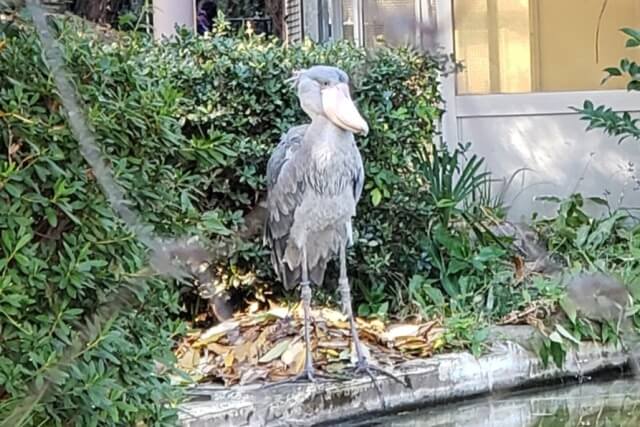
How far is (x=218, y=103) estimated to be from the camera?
15.5 ft

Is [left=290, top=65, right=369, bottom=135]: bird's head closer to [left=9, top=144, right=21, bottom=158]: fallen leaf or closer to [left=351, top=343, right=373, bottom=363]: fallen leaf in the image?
[left=351, top=343, right=373, bottom=363]: fallen leaf

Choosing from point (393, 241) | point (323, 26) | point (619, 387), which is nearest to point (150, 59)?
point (393, 241)

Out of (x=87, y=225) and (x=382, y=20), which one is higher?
(x=382, y=20)

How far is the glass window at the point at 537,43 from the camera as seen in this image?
682 cm

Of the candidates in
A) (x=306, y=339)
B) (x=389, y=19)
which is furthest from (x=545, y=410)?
(x=389, y=19)

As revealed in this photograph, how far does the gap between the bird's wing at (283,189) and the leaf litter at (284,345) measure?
32 centimetres

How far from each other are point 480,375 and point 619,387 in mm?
658

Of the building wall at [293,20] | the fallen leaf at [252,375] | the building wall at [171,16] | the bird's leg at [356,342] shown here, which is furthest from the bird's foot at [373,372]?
the building wall at [293,20]

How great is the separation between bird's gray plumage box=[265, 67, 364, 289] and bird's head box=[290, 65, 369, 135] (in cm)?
1

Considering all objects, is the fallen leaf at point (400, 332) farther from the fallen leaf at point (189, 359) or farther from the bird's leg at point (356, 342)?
the fallen leaf at point (189, 359)

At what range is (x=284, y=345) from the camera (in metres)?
4.38

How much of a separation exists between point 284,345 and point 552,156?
307cm

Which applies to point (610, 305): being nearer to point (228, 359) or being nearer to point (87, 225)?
point (228, 359)

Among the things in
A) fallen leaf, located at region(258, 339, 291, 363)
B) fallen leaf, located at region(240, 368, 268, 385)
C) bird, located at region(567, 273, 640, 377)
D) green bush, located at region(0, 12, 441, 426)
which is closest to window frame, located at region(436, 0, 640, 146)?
bird, located at region(567, 273, 640, 377)
